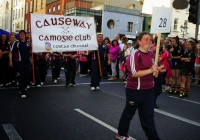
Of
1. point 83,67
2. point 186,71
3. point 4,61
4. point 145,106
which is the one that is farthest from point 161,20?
point 83,67

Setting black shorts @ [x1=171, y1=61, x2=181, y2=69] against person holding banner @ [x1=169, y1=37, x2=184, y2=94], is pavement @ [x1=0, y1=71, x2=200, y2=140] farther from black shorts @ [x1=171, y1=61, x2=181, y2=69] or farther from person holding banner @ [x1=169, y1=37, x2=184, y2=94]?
black shorts @ [x1=171, y1=61, x2=181, y2=69]

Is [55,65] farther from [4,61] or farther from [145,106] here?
→ [145,106]

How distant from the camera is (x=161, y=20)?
4.09 metres

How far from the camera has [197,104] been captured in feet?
26.5

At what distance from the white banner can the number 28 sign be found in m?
5.32

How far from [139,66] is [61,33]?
5.60 meters

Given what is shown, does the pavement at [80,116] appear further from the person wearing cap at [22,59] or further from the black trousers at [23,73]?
the person wearing cap at [22,59]

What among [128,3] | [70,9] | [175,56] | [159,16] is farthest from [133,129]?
[128,3]

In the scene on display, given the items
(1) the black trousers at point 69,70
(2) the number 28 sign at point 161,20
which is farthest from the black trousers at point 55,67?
(2) the number 28 sign at point 161,20

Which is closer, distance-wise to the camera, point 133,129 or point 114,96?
point 133,129

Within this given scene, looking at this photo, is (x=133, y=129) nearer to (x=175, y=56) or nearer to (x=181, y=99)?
(x=181, y=99)

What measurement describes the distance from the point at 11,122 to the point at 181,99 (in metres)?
5.54

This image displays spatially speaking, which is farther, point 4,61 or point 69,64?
point 4,61

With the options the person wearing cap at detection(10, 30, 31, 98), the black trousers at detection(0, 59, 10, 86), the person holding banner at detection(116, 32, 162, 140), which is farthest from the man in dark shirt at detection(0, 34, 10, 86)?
the person holding banner at detection(116, 32, 162, 140)
